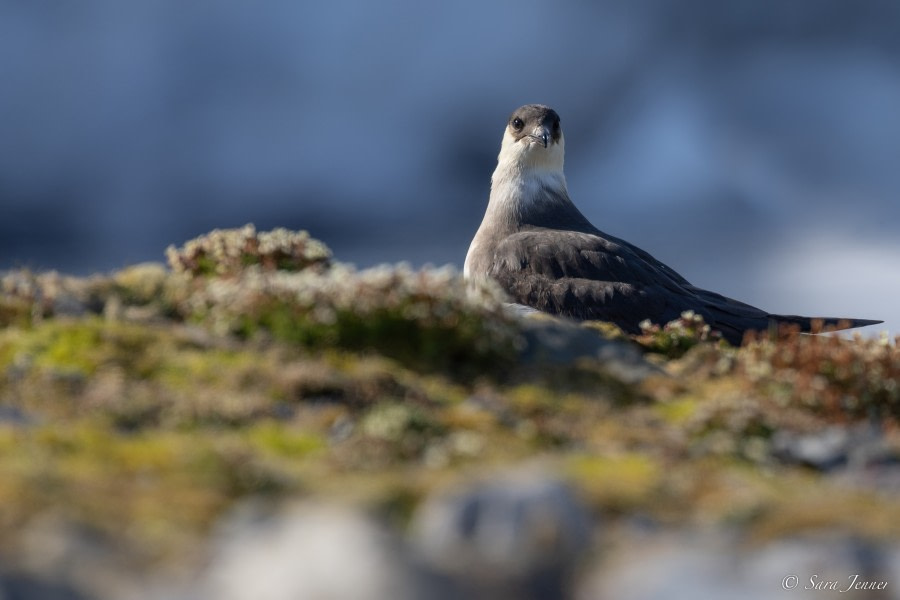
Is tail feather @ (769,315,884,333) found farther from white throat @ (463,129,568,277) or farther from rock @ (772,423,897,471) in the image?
rock @ (772,423,897,471)

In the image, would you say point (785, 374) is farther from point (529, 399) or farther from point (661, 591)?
point (661, 591)

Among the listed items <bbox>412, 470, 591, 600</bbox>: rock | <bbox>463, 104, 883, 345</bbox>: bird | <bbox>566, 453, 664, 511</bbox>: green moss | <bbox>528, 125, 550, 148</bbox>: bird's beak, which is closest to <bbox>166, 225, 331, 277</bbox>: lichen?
<bbox>463, 104, 883, 345</bbox>: bird

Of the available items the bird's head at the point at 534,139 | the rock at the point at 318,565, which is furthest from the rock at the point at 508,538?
the bird's head at the point at 534,139

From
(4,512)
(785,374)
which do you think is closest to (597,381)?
(785,374)

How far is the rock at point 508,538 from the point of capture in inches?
230

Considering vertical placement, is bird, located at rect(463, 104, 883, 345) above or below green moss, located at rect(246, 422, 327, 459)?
above

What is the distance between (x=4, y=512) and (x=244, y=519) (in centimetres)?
179

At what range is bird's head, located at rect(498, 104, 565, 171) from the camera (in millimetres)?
20953

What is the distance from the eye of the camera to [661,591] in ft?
18.5

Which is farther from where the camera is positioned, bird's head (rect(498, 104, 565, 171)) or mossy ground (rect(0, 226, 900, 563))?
bird's head (rect(498, 104, 565, 171))

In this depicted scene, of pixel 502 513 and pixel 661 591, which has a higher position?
pixel 502 513

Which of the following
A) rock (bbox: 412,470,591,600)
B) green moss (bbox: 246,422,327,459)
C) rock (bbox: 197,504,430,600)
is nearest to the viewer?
rock (bbox: 197,504,430,600)

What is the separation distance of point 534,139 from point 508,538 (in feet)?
51.3

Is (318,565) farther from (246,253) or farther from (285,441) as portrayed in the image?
(246,253)
